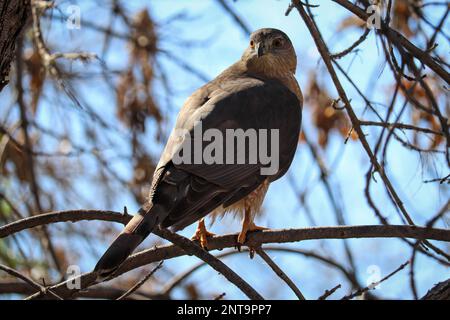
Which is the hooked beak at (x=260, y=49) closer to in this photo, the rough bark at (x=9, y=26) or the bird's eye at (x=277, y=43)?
the bird's eye at (x=277, y=43)

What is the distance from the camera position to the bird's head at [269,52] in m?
5.94

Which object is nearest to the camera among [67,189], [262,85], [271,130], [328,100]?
[271,130]

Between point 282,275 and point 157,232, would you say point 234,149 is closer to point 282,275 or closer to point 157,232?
point 157,232

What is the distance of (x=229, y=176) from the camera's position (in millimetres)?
4605

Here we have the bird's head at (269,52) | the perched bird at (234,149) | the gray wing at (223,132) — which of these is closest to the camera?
the perched bird at (234,149)

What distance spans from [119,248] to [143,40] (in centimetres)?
314

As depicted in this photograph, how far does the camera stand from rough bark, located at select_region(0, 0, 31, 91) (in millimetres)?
3717

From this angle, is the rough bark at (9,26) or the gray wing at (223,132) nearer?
the rough bark at (9,26)

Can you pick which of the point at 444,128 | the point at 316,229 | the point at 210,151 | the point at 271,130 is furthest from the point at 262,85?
the point at 444,128

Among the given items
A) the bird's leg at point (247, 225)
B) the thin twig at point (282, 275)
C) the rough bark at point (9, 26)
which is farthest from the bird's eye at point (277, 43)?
the rough bark at point (9, 26)

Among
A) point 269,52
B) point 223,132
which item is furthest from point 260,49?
point 223,132

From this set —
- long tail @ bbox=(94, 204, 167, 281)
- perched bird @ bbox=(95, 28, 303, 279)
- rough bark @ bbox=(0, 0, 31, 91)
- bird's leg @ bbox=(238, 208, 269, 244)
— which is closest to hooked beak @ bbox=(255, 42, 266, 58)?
perched bird @ bbox=(95, 28, 303, 279)

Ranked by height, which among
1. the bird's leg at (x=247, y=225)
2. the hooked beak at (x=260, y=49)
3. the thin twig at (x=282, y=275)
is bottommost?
the thin twig at (x=282, y=275)
